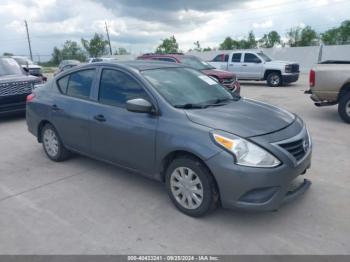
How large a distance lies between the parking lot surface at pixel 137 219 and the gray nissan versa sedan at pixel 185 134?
11.7 inches

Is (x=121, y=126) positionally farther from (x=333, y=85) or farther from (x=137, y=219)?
(x=333, y=85)

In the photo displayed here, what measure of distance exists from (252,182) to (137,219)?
1.33m

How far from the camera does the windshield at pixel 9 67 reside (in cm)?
930

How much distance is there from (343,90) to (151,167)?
5.87 metres

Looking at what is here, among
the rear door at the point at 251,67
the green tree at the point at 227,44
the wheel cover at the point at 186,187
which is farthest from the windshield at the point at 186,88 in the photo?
the green tree at the point at 227,44

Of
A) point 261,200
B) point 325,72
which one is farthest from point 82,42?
point 261,200

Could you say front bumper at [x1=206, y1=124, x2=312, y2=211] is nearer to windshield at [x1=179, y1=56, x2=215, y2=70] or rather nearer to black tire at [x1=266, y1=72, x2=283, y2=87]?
windshield at [x1=179, y1=56, x2=215, y2=70]

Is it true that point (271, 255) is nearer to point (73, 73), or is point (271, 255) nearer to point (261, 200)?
point (261, 200)

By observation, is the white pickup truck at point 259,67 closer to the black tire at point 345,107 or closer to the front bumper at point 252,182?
the black tire at point 345,107

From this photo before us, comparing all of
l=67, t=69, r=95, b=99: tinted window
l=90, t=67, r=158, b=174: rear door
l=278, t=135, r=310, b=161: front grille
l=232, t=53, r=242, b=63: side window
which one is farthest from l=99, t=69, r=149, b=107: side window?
l=232, t=53, r=242, b=63: side window

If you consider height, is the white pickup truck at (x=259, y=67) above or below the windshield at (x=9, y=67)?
below

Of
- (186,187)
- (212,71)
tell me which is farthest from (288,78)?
(186,187)

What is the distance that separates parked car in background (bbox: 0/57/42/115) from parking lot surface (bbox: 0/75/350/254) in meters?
4.01

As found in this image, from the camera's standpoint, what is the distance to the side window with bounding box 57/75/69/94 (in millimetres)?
5211
